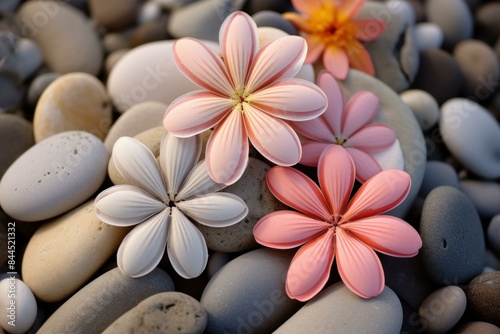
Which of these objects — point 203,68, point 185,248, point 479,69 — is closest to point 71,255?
point 185,248

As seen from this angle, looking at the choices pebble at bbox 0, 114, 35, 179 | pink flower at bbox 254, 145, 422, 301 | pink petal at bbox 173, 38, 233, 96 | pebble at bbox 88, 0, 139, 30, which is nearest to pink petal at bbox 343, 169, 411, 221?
pink flower at bbox 254, 145, 422, 301

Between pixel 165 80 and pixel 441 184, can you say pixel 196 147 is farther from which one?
pixel 441 184

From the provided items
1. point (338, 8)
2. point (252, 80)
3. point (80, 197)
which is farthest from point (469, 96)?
point (80, 197)

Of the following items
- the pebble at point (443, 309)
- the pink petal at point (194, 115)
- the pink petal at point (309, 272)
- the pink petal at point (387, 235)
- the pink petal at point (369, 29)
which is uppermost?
the pink petal at point (369, 29)

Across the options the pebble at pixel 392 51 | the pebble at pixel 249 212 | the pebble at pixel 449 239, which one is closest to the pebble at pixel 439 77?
the pebble at pixel 392 51

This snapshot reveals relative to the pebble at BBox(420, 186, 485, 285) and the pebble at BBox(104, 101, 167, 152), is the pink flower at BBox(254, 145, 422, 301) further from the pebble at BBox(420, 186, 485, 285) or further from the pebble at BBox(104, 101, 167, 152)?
the pebble at BBox(104, 101, 167, 152)

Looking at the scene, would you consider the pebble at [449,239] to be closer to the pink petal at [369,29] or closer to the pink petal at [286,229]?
the pink petal at [286,229]
